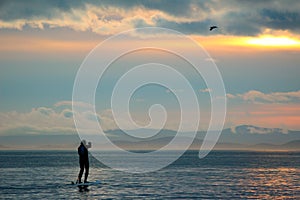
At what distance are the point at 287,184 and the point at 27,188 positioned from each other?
105ft

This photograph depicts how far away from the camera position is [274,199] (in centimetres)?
5628

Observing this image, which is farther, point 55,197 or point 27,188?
point 27,188

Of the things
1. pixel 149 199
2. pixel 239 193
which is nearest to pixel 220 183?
pixel 239 193

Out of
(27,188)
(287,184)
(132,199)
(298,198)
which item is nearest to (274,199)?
(298,198)

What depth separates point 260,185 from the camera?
72.8 metres

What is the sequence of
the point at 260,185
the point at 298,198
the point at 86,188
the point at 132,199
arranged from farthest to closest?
the point at 260,185 → the point at 86,188 → the point at 298,198 → the point at 132,199

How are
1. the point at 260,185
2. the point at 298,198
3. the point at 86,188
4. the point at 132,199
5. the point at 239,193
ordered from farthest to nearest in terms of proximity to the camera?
the point at 260,185, the point at 86,188, the point at 239,193, the point at 298,198, the point at 132,199

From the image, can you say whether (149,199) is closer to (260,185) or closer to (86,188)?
(86,188)

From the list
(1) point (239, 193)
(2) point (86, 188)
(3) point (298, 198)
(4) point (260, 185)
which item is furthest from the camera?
(4) point (260, 185)

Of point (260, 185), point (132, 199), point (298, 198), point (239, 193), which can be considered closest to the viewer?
point (132, 199)

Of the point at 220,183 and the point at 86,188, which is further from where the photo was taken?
the point at 220,183

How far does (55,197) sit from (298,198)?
23.0 metres

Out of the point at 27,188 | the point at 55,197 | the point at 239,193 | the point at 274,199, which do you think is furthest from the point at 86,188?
the point at 274,199

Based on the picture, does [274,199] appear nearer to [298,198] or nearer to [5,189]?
[298,198]
